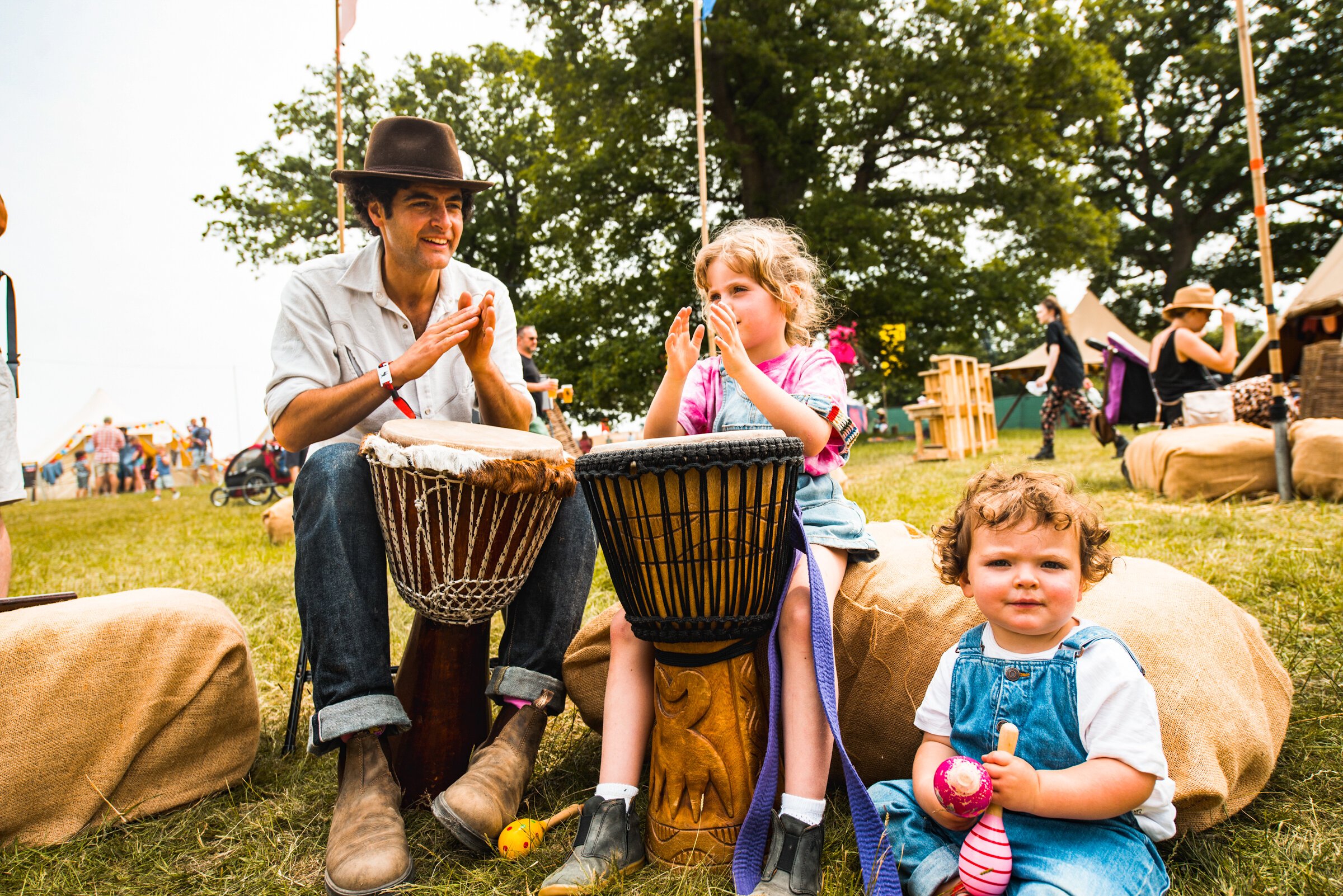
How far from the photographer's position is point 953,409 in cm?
1084

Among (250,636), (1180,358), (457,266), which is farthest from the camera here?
(1180,358)

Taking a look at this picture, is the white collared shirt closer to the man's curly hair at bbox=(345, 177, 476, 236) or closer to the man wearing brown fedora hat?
the man wearing brown fedora hat

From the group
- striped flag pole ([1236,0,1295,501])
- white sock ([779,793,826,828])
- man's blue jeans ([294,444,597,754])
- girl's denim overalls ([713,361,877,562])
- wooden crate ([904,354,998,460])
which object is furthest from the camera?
wooden crate ([904,354,998,460])

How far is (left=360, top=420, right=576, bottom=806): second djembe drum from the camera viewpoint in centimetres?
183

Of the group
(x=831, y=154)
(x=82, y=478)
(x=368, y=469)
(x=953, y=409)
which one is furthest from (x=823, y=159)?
(x=82, y=478)

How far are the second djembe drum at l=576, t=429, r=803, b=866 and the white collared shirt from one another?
77 cm

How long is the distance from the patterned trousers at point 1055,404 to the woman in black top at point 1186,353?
249 cm

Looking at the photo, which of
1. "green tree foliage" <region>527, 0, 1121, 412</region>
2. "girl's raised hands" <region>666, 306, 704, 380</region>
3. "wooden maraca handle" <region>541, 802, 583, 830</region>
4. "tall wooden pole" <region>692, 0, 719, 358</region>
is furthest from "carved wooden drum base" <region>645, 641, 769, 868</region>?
"green tree foliage" <region>527, 0, 1121, 412</region>

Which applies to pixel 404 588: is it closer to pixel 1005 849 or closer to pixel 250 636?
pixel 1005 849

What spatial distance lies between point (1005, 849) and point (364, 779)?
1.28 metres

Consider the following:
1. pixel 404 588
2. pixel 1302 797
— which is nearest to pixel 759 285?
pixel 404 588

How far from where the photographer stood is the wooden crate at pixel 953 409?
35.5ft

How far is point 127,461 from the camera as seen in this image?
837 inches

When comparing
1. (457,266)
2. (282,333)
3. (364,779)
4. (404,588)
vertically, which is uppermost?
(457,266)
